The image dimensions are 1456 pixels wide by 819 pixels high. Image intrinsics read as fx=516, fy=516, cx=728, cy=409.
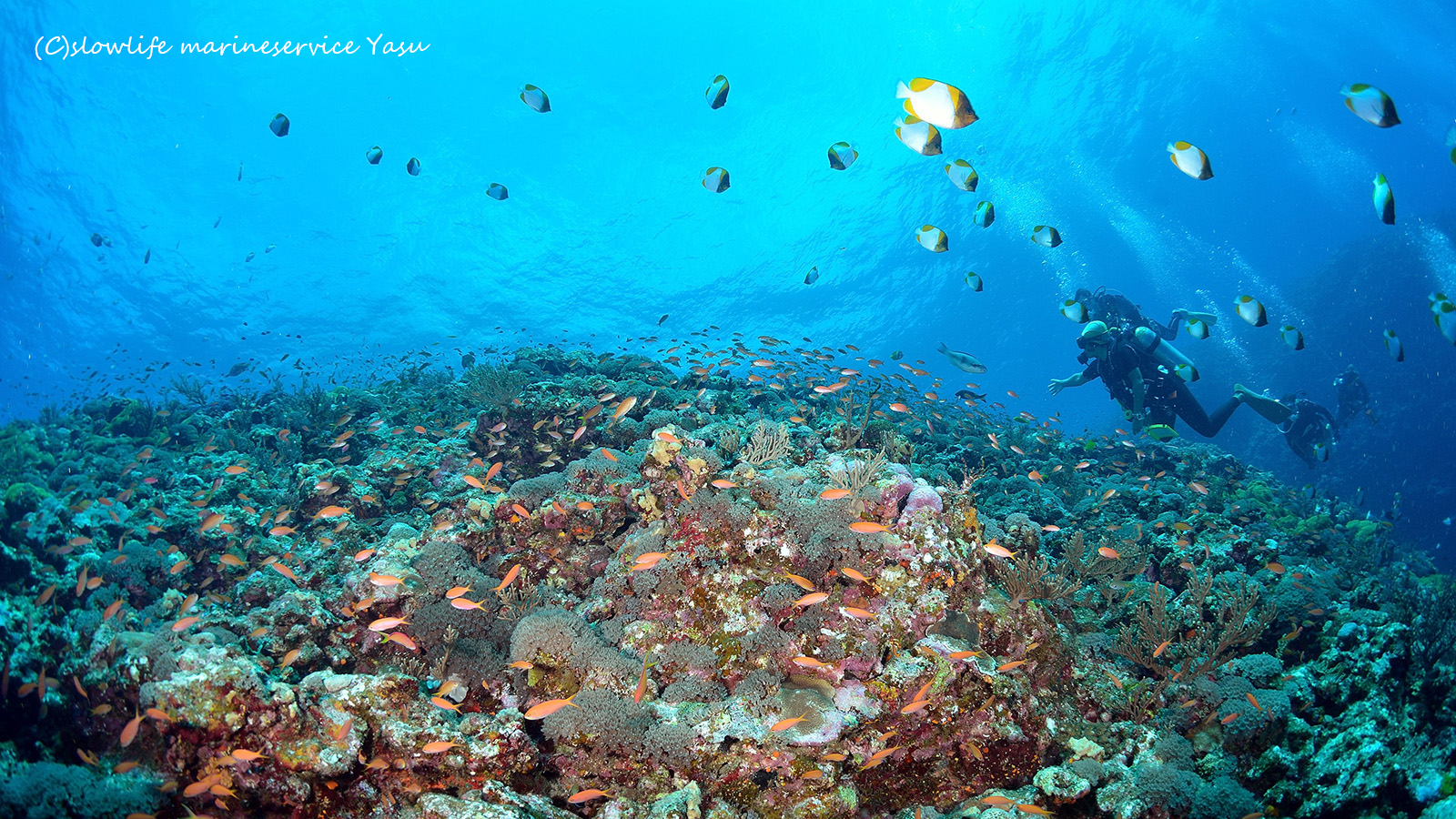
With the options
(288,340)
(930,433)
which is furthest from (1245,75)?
(288,340)

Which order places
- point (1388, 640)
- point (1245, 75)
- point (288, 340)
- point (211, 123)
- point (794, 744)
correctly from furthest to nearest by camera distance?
point (288, 340) < point (1245, 75) < point (211, 123) < point (1388, 640) < point (794, 744)

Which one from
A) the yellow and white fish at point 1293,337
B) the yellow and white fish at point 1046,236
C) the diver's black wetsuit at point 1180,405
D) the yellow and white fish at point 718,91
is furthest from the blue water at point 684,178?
the yellow and white fish at point 718,91

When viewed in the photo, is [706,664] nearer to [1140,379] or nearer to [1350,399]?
[1140,379]

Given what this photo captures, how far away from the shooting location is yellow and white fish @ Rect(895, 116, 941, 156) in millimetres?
4762

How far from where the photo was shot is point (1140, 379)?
42.2ft

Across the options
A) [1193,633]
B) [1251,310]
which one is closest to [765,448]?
[1193,633]

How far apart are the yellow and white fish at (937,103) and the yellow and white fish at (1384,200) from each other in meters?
6.05

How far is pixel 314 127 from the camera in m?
32.7

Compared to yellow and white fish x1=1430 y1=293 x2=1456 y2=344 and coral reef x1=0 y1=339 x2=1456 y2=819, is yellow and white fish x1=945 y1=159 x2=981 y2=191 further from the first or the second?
yellow and white fish x1=1430 y1=293 x2=1456 y2=344

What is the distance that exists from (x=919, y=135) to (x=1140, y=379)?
11874 millimetres

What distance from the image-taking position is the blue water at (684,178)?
92.2 ft

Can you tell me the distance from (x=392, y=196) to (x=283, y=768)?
4397 centimetres

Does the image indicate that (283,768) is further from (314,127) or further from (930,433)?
(314,127)

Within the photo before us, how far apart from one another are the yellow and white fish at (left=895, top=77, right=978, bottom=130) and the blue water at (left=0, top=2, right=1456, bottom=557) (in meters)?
28.6
